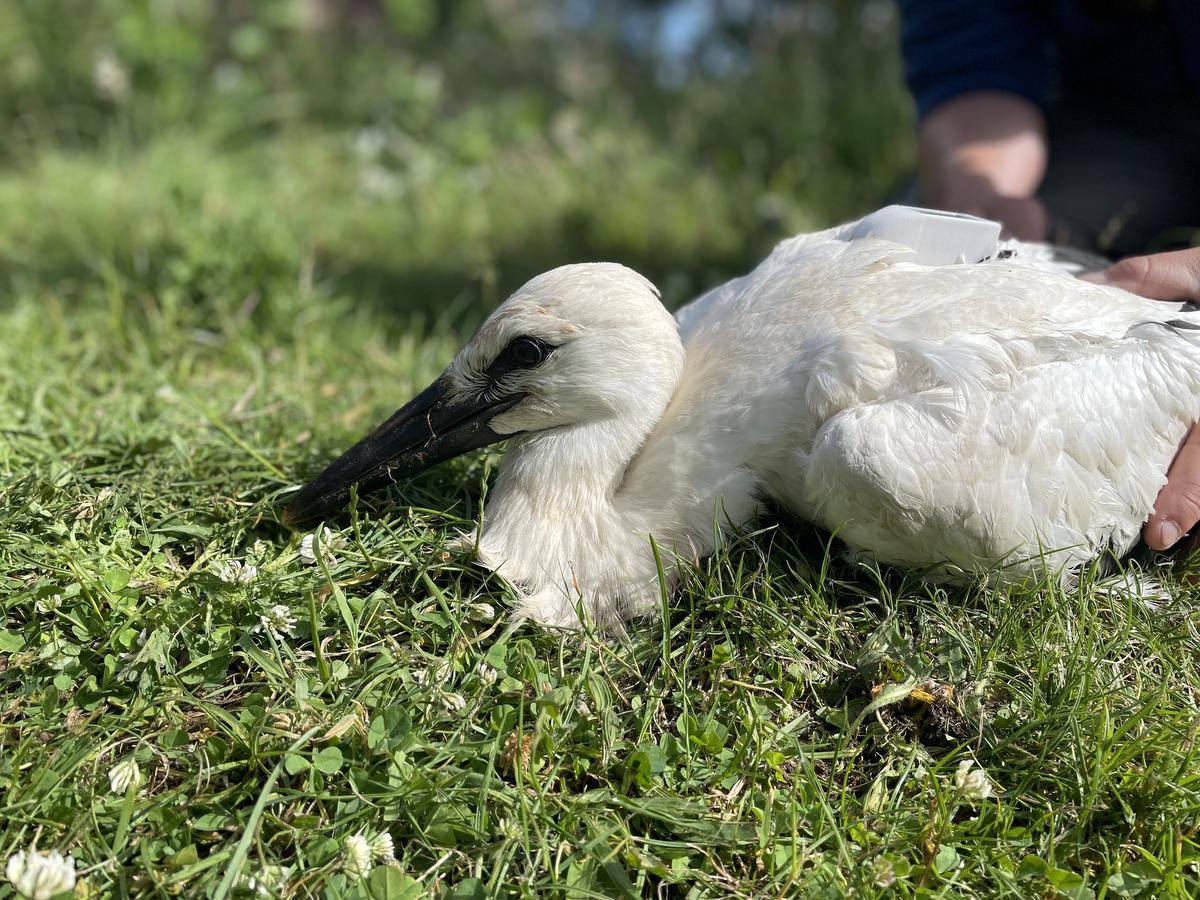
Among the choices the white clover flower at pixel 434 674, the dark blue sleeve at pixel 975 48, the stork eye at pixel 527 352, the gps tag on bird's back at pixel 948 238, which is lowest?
the white clover flower at pixel 434 674

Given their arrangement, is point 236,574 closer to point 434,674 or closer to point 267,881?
point 434,674

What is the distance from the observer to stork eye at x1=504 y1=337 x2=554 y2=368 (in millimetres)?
2500

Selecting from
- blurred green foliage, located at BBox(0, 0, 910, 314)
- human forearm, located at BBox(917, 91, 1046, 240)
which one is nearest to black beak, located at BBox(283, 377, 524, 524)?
blurred green foliage, located at BBox(0, 0, 910, 314)

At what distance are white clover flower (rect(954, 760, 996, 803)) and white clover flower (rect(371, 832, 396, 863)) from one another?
3.66 ft

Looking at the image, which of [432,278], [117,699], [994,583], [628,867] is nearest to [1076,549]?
[994,583]

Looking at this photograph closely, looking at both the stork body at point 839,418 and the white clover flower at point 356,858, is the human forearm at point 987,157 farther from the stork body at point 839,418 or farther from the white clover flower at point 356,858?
the white clover flower at point 356,858

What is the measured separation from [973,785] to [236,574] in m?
1.62

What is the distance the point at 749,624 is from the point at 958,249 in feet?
3.99

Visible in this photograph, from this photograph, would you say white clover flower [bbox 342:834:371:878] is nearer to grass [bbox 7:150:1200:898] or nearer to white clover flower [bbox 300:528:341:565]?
grass [bbox 7:150:1200:898]

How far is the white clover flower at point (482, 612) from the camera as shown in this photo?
7.44ft

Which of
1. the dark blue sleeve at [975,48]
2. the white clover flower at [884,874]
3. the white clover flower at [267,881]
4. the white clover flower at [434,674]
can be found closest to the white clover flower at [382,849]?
the white clover flower at [267,881]

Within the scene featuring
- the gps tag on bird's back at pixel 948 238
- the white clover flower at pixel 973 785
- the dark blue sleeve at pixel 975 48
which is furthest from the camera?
the dark blue sleeve at pixel 975 48

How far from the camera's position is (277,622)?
6.98 ft

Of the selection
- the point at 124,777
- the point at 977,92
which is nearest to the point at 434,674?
the point at 124,777
